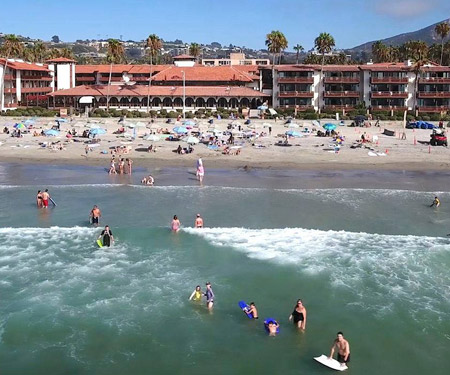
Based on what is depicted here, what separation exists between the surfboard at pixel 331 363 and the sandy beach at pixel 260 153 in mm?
30974

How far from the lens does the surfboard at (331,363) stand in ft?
51.4

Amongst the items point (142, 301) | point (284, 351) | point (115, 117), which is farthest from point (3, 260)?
point (115, 117)

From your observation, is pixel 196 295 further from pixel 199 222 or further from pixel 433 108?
pixel 433 108

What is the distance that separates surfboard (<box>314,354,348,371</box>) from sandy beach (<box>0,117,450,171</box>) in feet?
102

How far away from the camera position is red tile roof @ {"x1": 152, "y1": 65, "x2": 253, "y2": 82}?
8900 cm

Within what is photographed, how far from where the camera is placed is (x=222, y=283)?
71.1 feet

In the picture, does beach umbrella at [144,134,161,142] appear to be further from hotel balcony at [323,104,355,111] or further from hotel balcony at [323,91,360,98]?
hotel balcony at [323,91,360,98]

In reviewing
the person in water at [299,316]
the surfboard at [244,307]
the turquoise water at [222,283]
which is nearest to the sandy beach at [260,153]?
the turquoise water at [222,283]

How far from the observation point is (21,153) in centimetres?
5059

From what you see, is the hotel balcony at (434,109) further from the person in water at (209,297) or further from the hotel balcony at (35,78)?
the person in water at (209,297)

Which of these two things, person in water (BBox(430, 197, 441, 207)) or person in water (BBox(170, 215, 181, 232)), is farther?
person in water (BBox(430, 197, 441, 207))

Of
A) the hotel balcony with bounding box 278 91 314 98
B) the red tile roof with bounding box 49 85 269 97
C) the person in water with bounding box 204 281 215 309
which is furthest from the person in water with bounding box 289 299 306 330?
the hotel balcony with bounding box 278 91 314 98

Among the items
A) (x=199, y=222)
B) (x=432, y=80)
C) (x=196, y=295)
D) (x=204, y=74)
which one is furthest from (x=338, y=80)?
(x=196, y=295)

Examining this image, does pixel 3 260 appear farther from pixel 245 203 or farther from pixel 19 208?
pixel 245 203
